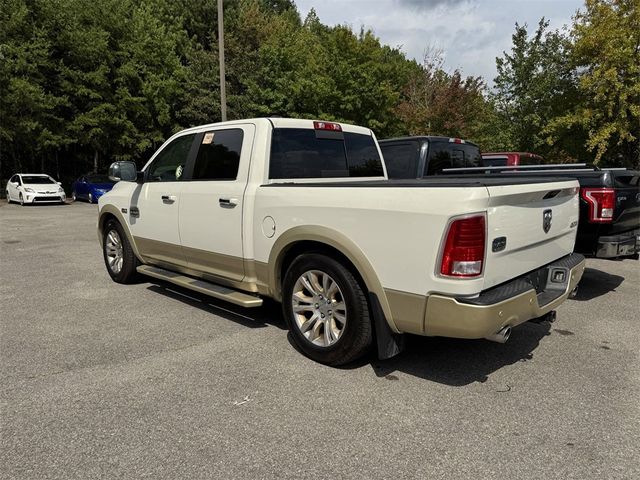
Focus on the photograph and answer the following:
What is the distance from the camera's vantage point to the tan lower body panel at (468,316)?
284 cm

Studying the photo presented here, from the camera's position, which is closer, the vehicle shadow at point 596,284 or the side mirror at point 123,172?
the side mirror at point 123,172

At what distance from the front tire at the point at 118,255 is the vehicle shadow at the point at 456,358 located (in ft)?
11.9

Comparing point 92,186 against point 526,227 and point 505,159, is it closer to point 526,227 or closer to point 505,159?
point 505,159

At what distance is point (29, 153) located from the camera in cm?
2827

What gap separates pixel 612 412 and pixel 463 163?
4.64 metres

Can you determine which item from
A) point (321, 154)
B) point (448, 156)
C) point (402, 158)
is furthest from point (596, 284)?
point (321, 154)

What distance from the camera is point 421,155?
644 cm

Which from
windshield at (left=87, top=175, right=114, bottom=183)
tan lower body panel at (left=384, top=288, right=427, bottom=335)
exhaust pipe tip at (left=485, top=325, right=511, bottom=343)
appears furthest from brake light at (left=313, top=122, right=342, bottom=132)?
windshield at (left=87, top=175, right=114, bottom=183)

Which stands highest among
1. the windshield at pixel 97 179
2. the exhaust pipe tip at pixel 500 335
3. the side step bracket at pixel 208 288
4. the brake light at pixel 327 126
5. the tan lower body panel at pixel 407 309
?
the brake light at pixel 327 126

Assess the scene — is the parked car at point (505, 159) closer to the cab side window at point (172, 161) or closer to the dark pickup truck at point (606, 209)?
the dark pickup truck at point (606, 209)

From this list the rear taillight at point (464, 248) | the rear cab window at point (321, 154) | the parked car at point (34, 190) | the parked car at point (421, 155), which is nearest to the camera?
the rear taillight at point (464, 248)

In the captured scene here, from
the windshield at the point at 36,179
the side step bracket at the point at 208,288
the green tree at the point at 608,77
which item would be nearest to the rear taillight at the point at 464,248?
the side step bracket at the point at 208,288

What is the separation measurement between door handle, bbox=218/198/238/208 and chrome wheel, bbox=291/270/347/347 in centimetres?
96

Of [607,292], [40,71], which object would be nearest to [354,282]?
[607,292]
